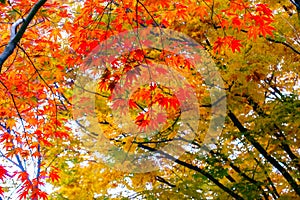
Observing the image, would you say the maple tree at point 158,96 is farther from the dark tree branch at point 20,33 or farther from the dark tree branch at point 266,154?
the dark tree branch at point 20,33

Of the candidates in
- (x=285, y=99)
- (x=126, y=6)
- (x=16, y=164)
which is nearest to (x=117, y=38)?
(x=126, y=6)

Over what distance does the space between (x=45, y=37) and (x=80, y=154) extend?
3285mm

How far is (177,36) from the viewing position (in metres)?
5.59

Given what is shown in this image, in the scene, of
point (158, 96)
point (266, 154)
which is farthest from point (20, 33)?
point (266, 154)

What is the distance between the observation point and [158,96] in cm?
435

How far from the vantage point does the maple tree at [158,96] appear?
4.16m

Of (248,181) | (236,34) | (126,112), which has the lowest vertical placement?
(248,181)

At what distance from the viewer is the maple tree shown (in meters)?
4.16

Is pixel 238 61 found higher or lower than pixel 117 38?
higher

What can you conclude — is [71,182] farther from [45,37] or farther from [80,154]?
[45,37]

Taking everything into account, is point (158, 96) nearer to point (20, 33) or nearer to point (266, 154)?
point (20, 33)

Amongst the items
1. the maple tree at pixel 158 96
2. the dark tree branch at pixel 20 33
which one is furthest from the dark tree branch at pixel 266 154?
the dark tree branch at pixel 20 33

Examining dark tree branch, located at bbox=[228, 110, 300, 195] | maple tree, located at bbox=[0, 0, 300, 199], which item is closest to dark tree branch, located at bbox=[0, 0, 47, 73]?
maple tree, located at bbox=[0, 0, 300, 199]

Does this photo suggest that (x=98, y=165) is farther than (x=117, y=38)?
Yes
